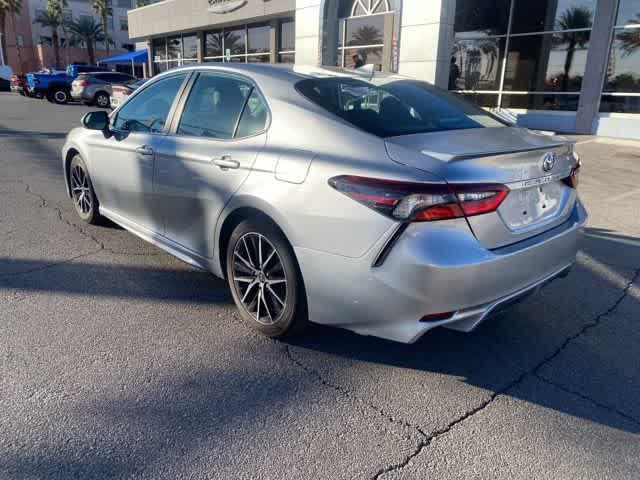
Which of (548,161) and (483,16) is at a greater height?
(483,16)

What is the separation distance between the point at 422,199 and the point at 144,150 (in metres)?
2.47

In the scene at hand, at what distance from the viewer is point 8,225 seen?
5379 millimetres

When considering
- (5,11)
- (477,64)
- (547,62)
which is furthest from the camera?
(5,11)

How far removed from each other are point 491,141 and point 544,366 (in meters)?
1.35

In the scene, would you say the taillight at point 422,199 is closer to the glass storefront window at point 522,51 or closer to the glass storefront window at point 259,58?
the glass storefront window at point 522,51

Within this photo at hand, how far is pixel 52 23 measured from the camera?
2472 inches

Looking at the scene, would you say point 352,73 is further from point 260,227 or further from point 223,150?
point 260,227

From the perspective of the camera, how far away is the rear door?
317cm

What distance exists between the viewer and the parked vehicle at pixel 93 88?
75.7 ft

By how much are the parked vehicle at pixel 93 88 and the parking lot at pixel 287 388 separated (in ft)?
70.6

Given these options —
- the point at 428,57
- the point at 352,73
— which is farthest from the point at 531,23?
the point at 352,73

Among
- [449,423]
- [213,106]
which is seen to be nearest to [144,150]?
[213,106]

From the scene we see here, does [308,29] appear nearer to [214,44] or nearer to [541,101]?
[541,101]

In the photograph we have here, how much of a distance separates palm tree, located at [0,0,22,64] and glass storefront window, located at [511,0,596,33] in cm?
6268
